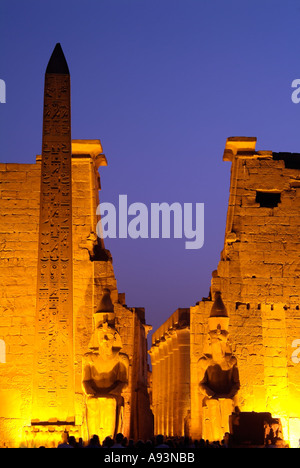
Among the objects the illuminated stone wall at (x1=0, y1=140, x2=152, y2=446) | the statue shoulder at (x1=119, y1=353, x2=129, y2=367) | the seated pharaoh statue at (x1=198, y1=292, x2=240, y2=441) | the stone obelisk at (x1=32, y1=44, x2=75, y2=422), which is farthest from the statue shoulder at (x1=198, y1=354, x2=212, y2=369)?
the stone obelisk at (x1=32, y1=44, x2=75, y2=422)

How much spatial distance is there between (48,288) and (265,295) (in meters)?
4.49

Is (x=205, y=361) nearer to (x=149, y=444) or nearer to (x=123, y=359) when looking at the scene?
(x=123, y=359)

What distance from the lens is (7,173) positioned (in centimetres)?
1602

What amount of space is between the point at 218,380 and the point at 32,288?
3.84m

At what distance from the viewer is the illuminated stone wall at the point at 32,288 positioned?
590 inches

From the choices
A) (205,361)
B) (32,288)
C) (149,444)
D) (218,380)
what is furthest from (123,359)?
(149,444)

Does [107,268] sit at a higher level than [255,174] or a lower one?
lower

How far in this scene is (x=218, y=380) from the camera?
1345 cm

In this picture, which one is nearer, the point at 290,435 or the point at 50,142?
the point at 50,142

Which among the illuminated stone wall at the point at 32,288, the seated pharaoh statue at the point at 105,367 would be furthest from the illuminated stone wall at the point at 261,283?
the seated pharaoh statue at the point at 105,367

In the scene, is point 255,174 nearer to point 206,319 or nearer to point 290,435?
point 206,319

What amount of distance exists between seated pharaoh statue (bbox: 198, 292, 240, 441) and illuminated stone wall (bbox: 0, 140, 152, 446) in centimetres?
201
